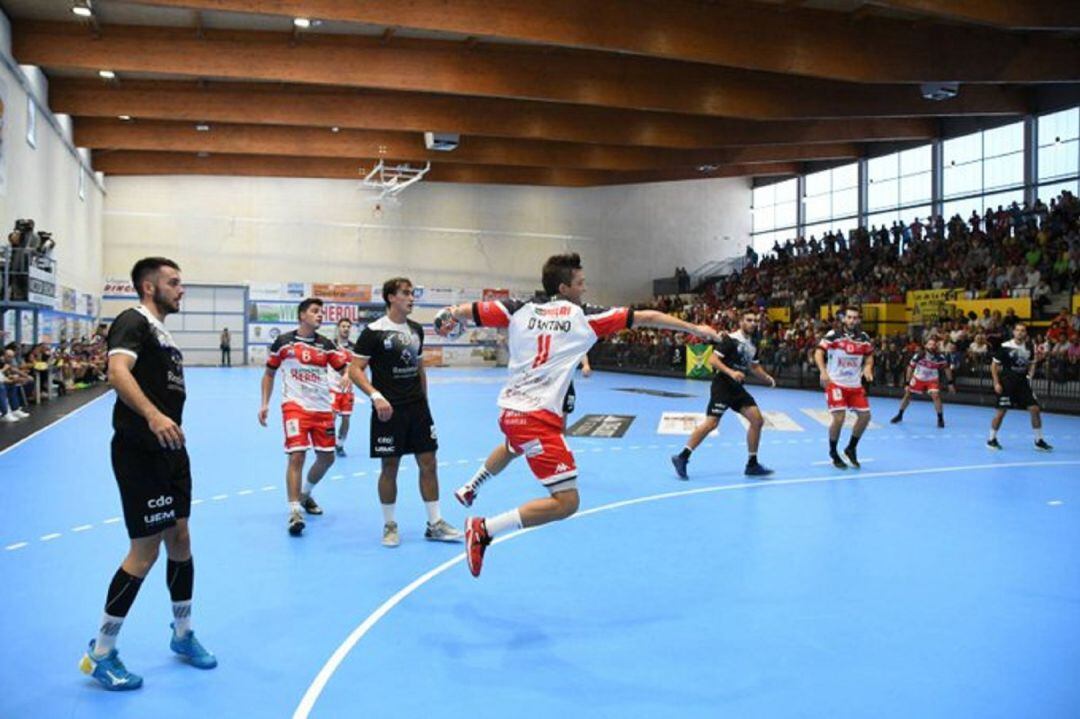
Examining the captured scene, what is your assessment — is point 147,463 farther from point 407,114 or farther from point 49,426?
point 407,114

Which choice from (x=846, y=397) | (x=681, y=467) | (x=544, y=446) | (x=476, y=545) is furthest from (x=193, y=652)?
(x=846, y=397)

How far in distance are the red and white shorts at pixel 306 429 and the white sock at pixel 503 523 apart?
8.92 feet

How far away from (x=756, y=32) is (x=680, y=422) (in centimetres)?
861

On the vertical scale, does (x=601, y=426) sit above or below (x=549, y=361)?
below

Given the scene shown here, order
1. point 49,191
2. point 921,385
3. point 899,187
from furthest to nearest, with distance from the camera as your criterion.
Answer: point 899,187
point 49,191
point 921,385

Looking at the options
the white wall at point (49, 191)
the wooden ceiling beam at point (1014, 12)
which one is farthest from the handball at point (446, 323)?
the white wall at point (49, 191)

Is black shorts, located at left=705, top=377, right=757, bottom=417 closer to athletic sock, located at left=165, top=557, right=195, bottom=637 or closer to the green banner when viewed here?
athletic sock, located at left=165, top=557, right=195, bottom=637

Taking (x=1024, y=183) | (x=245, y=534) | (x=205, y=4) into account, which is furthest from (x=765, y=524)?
(x=1024, y=183)

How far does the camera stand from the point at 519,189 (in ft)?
128

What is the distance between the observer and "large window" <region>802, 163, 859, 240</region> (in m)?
35.7

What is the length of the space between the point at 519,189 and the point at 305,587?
115 feet

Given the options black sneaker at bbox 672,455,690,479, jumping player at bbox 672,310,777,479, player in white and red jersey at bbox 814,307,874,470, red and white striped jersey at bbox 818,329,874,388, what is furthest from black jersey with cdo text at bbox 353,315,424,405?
red and white striped jersey at bbox 818,329,874,388

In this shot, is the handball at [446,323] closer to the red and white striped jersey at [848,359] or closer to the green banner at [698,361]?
the red and white striped jersey at [848,359]

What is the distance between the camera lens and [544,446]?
16.0 feet
